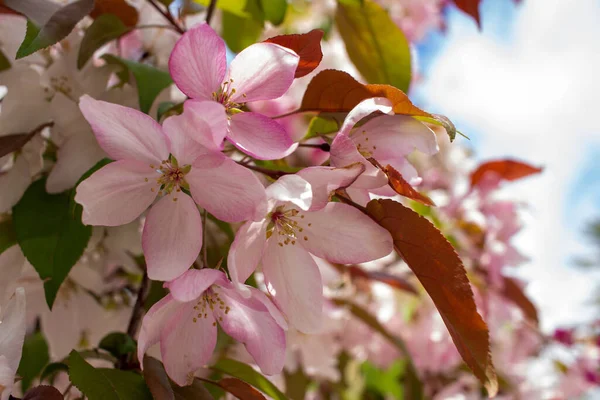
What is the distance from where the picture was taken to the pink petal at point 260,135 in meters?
0.44

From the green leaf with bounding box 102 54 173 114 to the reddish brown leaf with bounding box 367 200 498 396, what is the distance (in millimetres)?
258

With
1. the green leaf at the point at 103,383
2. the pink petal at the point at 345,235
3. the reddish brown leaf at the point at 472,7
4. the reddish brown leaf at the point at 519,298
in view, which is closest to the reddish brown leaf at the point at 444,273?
the pink petal at the point at 345,235

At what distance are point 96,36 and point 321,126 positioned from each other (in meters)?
0.26

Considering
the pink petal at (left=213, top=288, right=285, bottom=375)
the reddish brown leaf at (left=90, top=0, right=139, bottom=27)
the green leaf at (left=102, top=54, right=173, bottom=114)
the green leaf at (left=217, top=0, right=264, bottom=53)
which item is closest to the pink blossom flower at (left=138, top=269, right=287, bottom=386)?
the pink petal at (left=213, top=288, right=285, bottom=375)

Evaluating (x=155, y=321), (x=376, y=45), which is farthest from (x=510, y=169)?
(x=155, y=321)

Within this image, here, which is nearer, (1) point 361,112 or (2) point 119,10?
(1) point 361,112

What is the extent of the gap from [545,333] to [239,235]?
5.50 ft

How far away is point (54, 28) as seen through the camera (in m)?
0.51

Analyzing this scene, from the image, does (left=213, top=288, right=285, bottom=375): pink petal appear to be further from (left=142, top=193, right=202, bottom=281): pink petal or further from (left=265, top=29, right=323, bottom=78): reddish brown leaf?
(left=265, top=29, right=323, bottom=78): reddish brown leaf

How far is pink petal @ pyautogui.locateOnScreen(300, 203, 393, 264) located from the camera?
1.53 feet

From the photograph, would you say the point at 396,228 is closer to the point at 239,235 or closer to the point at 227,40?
the point at 239,235

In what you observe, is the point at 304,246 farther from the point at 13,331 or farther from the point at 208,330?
the point at 13,331

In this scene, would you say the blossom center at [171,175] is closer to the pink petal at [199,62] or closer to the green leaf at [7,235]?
the pink petal at [199,62]

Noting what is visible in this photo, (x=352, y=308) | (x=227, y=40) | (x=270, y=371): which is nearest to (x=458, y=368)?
(x=352, y=308)
